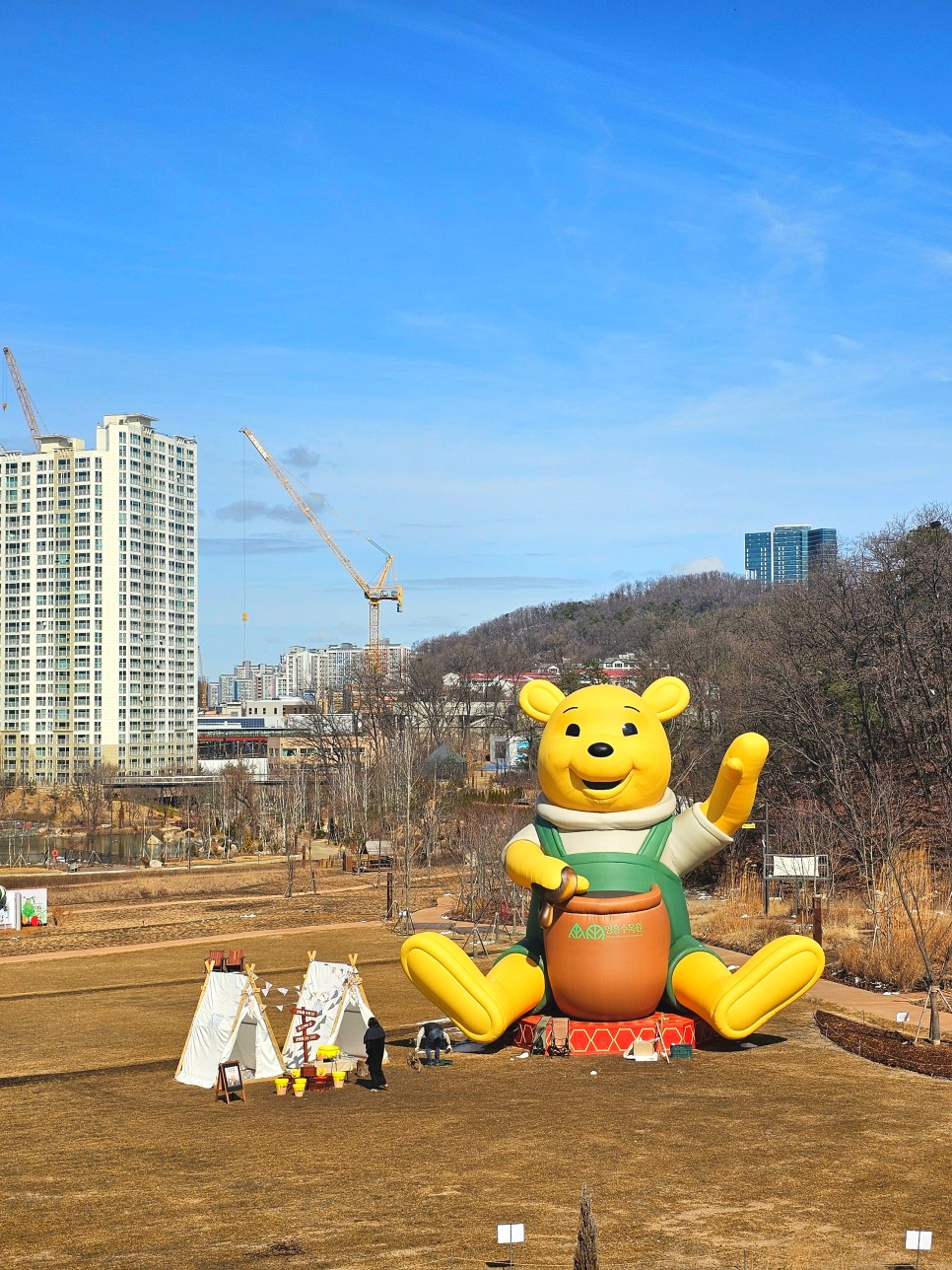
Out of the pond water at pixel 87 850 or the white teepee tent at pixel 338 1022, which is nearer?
the white teepee tent at pixel 338 1022

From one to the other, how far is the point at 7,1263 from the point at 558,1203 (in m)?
4.29

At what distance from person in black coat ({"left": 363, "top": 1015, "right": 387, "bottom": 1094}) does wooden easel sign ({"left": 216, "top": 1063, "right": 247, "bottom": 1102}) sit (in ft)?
4.87

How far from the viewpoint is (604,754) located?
1719 cm

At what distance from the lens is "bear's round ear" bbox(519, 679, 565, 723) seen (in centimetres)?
1892

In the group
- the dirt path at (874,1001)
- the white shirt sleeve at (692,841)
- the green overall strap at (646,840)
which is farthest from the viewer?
the dirt path at (874,1001)

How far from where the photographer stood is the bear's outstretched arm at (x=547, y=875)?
663 inches

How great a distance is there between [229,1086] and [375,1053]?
1.71 m

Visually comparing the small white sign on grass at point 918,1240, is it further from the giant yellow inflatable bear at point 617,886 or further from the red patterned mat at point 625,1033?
the red patterned mat at point 625,1033

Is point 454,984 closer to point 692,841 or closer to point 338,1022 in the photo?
point 338,1022

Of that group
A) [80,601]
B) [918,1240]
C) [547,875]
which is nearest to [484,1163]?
[918,1240]

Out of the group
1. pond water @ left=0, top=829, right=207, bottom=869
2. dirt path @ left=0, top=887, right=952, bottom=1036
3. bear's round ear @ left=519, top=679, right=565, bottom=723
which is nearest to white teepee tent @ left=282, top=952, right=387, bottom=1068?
bear's round ear @ left=519, top=679, right=565, bottom=723

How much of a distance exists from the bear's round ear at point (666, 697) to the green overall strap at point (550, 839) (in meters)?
2.08

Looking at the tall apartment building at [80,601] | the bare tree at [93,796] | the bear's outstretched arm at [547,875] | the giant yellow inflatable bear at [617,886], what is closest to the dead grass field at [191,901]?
the giant yellow inflatable bear at [617,886]

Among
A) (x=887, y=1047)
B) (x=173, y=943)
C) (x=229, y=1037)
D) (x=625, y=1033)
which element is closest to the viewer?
(x=229, y=1037)
